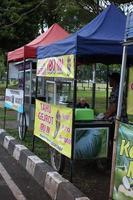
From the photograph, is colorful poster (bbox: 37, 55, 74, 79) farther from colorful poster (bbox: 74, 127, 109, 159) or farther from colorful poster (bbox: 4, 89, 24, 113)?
colorful poster (bbox: 4, 89, 24, 113)

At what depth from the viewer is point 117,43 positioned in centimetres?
709

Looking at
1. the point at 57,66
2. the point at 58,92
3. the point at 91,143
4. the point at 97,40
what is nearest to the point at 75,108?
the point at 91,143

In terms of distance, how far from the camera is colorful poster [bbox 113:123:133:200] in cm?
485

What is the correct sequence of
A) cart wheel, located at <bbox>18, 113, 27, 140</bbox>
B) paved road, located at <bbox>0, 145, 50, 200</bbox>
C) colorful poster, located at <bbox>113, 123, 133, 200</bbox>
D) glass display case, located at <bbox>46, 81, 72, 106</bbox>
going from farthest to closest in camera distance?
cart wheel, located at <bbox>18, 113, 27, 140</bbox> → glass display case, located at <bbox>46, 81, 72, 106</bbox> → paved road, located at <bbox>0, 145, 50, 200</bbox> → colorful poster, located at <bbox>113, 123, 133, 200</bbox>

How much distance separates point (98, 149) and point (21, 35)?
21.5 m

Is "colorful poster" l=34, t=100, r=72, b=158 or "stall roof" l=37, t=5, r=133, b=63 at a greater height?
"stall roof" l=37, t=5, r=133, b=63

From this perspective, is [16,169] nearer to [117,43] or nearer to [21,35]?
[117,43]

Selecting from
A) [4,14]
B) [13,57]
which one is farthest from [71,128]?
[4,14]

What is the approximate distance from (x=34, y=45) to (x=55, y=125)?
4633 millimetres

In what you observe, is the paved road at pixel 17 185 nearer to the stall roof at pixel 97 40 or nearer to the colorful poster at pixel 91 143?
the colorful poster at pixel 91 143

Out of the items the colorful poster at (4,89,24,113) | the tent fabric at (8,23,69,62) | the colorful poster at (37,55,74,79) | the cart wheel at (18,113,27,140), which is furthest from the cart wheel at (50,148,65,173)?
the tent fabric at (8,23,69,62)

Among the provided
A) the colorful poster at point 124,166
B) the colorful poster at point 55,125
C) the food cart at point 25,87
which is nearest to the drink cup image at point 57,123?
the colorful poster at point 55,125

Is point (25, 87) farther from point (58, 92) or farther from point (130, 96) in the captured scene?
point (130, 96)

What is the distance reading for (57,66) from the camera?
25.1 ft
